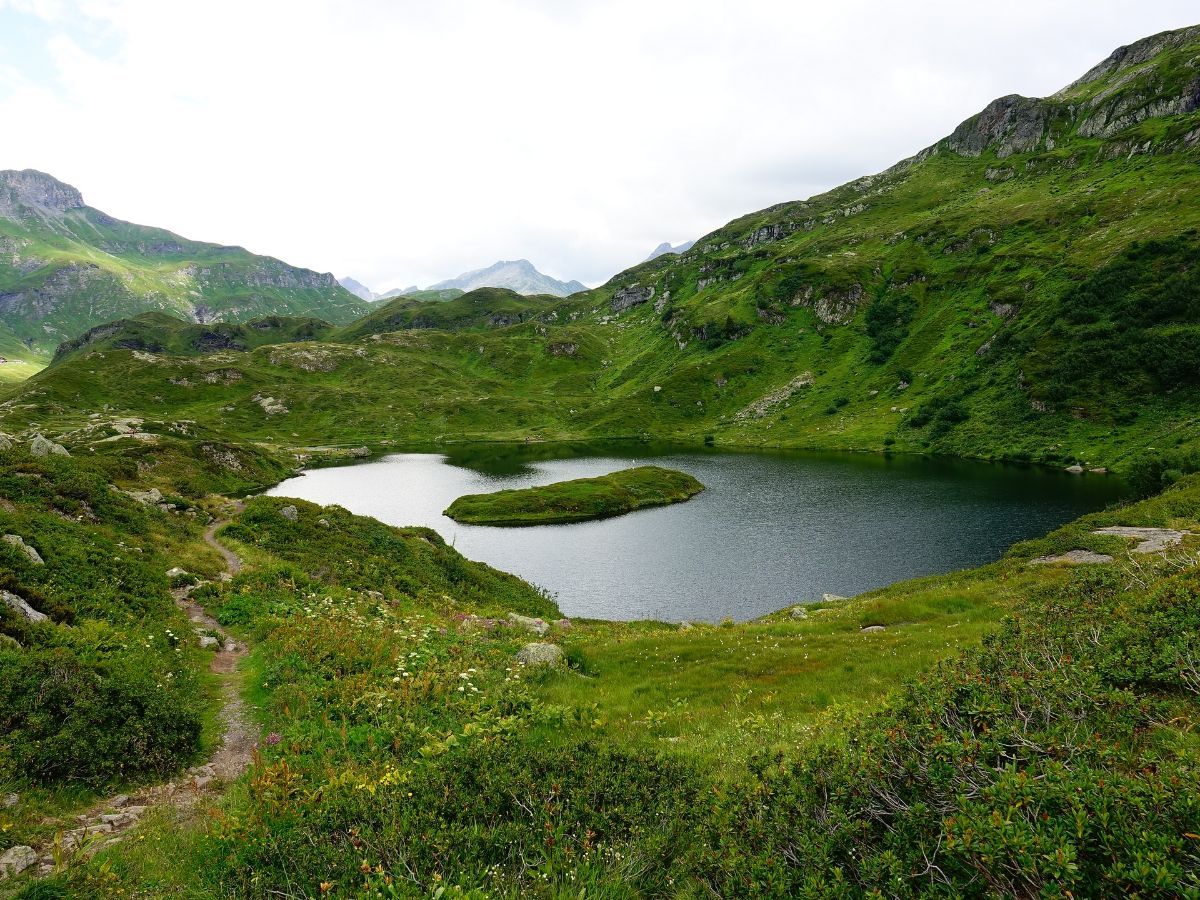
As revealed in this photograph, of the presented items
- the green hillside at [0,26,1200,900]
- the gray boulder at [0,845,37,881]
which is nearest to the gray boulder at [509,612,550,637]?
the green hillside at [0,26,1200,900]

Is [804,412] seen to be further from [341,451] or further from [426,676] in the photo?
[426,676]

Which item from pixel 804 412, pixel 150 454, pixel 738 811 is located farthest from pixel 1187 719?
pixel 804 412

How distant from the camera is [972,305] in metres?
185

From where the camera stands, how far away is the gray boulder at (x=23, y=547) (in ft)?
59.7

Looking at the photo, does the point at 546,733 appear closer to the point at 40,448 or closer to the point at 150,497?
the point at 40,448

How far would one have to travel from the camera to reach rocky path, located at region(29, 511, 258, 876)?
845 cm

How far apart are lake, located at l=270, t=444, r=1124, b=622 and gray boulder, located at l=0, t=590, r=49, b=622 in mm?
42364

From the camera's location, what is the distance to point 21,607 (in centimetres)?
1519

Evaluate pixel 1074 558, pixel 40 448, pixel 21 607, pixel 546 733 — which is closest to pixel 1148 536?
pixel 1074 558

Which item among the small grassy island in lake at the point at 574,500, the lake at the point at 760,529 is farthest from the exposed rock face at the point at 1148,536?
the small grassy island in lake at the point at 574,500

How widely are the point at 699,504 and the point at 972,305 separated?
6010 inches

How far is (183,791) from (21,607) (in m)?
9.31

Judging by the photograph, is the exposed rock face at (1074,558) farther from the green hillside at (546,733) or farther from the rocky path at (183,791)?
the rocky path at (183,791)

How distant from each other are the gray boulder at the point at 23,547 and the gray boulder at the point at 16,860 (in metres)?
14.8
